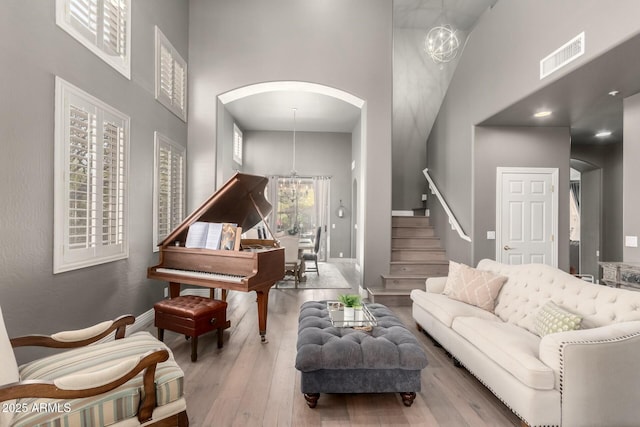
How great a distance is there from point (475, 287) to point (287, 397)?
7.29 feet

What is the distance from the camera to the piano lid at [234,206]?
3441 millimetres

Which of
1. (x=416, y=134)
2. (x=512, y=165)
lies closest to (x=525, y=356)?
(x=512, y=165)

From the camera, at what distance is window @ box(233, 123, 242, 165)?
8625mm

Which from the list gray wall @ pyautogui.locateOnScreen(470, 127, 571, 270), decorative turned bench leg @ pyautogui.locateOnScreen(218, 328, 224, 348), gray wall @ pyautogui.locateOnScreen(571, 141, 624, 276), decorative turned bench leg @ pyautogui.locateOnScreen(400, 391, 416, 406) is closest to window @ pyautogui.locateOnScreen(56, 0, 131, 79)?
decorative turned bench leg @ pyautogui.locateOnScreen(218, 328, 224, 348)

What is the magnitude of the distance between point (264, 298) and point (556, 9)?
4.39 metres

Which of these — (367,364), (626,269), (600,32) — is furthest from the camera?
(626,269)

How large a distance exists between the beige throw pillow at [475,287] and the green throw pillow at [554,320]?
2.31 ft

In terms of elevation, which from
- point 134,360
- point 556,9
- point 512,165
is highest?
point 556,9

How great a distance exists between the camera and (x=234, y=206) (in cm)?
395

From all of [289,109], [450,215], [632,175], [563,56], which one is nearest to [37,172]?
[563,56]

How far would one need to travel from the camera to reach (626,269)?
369 cm

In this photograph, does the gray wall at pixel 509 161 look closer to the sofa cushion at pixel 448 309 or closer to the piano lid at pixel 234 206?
the sofa cushion at pixel 448 309

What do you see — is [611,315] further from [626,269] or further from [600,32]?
[600,32]

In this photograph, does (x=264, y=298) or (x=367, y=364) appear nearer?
(x=367, y=364)
